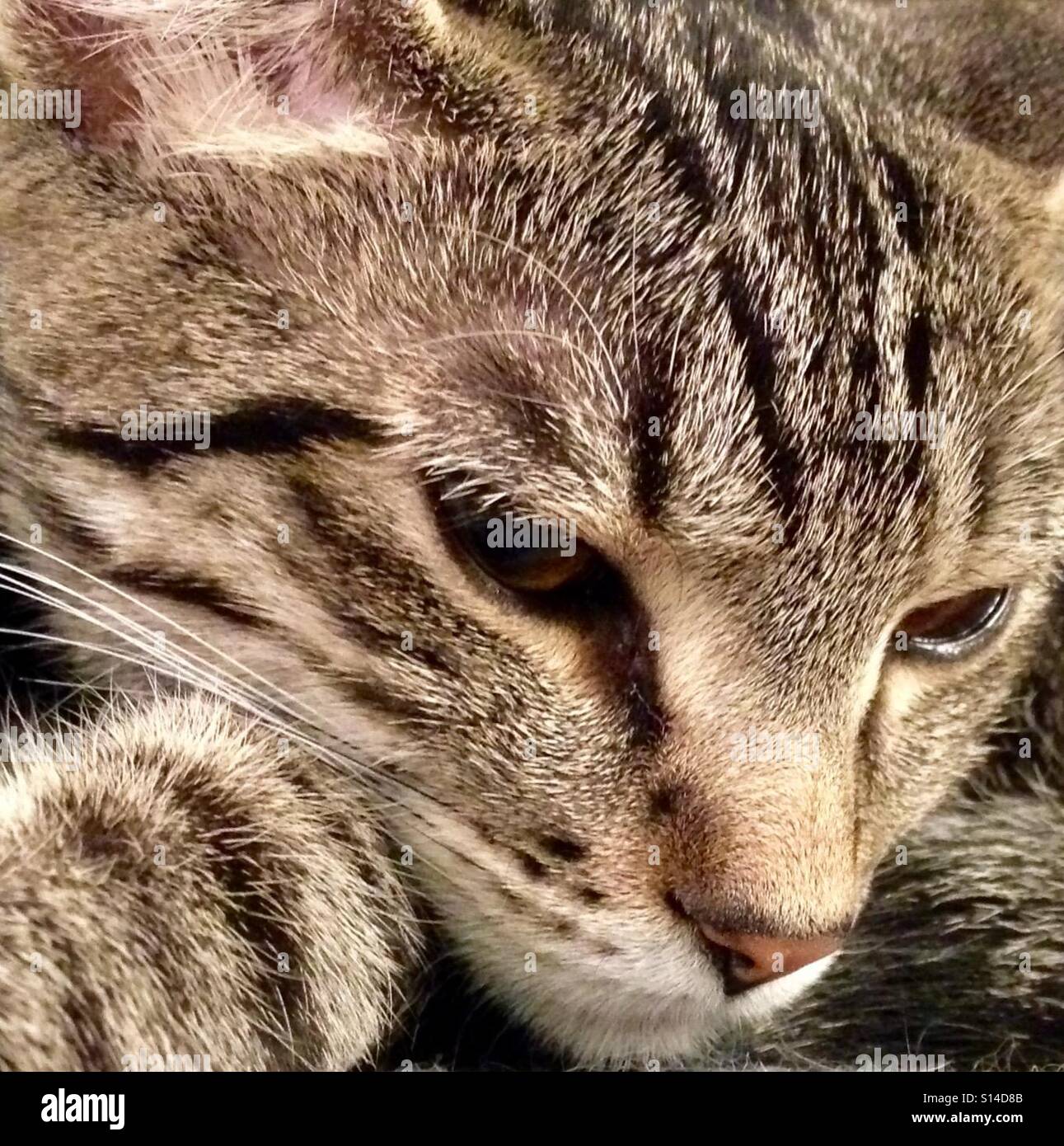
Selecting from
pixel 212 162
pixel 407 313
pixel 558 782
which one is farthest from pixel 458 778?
pixel 212 162

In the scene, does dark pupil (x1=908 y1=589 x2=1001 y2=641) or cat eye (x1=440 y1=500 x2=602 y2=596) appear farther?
dark pupil (x1=908 y1=589 x2=1001 y2=641)

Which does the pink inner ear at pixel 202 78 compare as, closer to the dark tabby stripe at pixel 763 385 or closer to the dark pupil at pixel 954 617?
the dark tabby stripe at pixel 763 385

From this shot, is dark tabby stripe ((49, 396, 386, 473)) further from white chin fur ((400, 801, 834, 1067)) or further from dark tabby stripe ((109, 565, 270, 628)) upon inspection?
white chin fur ((400, 801, 834, 1067))

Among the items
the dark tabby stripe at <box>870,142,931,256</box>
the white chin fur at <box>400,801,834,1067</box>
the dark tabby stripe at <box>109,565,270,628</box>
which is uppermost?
the dark tabby stripe at <box>870,142,931,256</box>

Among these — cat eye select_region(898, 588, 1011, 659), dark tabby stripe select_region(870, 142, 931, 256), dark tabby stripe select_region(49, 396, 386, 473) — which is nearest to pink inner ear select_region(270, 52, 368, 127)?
dark tabby stripe select_region(49, 396, 386, 473)

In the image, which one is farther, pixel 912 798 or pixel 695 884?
pixel 912 798
